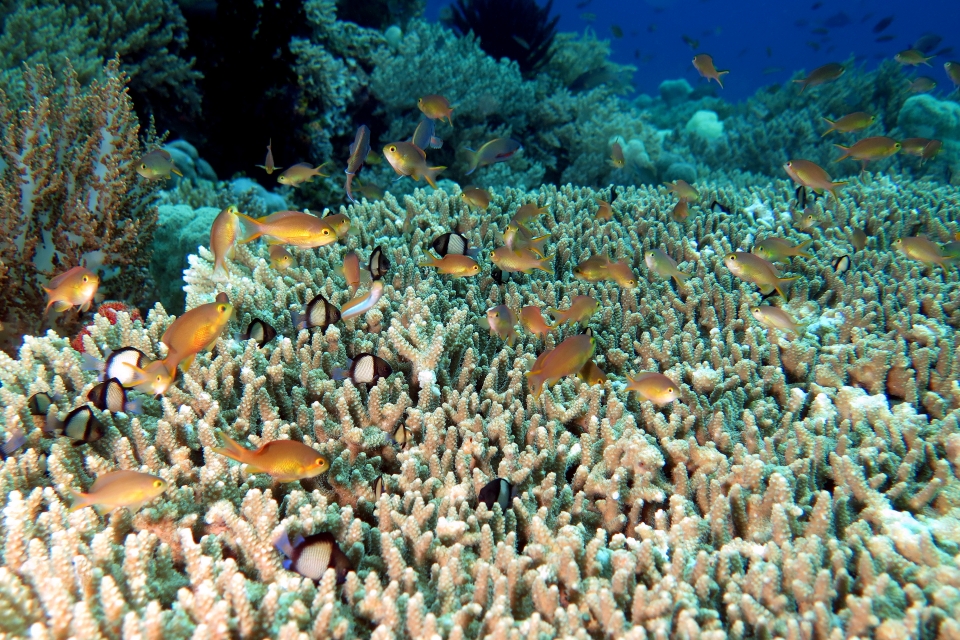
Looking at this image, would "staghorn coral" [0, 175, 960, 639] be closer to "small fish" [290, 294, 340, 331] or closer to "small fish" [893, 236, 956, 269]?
"small fish" [290, 294, 340, 331]

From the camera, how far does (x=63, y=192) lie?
173 inches

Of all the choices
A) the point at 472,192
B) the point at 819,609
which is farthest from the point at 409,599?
the point at 472,192

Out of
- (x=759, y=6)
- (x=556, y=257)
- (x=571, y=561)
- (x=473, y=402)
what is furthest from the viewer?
(x=759, y=6)

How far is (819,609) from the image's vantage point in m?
1.78

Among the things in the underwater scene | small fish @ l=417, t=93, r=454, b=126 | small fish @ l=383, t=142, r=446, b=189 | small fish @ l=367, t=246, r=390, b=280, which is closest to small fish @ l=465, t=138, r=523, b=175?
the underwater scene

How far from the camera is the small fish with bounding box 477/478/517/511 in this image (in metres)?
2.21

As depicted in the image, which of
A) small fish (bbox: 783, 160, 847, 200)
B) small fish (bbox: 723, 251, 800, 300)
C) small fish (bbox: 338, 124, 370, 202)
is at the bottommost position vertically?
small fish (bbox: 723, 251, 800, 300)

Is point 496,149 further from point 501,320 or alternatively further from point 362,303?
point 362,303

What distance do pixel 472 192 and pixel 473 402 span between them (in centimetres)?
251

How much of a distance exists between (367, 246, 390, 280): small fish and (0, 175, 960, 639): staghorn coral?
0.20 meters

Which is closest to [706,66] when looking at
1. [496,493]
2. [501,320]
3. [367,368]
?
[501,320]

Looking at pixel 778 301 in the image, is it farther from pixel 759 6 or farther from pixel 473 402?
pixel 759 6

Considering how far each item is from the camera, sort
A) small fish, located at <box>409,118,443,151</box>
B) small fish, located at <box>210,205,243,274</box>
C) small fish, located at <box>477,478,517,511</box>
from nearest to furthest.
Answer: small fish, located at <box>477,478,517,511</box>, small fish, located at <box>210,205,243,274</box>, small fish, located at <box>409,118,443,151</box>

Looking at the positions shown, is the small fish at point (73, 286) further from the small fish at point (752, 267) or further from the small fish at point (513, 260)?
the small fish at point (752, 267)
